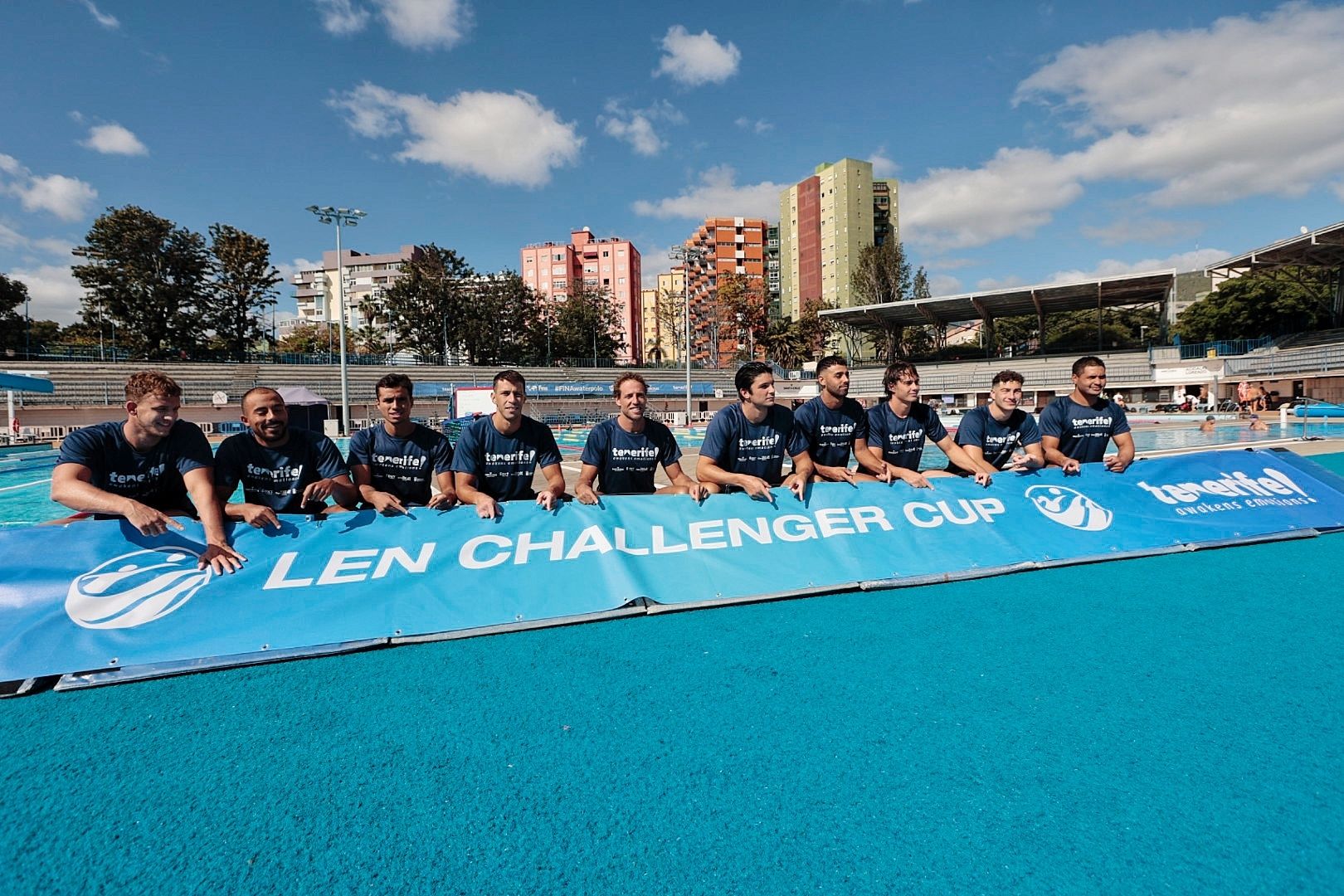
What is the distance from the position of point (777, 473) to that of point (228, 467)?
152 inches

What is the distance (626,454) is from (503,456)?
930 mm

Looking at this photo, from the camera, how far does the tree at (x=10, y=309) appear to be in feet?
153

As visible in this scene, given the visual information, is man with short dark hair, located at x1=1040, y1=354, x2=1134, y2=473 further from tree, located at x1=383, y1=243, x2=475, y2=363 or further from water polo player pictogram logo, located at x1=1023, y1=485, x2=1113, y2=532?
tree, located at x1=383, y1=243, x2=475, y2=363

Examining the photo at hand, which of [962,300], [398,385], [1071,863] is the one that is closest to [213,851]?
[1071,863]

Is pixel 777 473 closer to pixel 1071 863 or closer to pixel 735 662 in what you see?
pixel 735 662

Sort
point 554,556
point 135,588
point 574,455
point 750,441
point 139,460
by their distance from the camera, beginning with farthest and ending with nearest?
1. point 574,455
2. point 750,441
3. point 554,556
4. point 139,460
5. point 135,588

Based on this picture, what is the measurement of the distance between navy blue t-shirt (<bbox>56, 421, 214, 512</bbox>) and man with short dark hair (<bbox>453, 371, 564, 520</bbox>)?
4.94ft

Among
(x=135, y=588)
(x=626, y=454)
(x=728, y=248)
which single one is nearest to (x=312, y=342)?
(x=728, y=248)

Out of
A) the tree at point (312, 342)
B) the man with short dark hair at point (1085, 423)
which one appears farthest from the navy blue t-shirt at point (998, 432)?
the tree at point (312, 342)

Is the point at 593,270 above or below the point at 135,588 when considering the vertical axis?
above

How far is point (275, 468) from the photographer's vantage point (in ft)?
13.4

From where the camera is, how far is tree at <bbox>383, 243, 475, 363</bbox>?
5481cm

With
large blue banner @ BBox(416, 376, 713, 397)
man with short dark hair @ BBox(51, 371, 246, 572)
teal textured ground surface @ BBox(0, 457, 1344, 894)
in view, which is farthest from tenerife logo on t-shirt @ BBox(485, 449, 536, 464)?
large blue banner @ BBox(416, 376, 713, 397)

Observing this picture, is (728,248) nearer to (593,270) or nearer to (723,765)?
(593,270)
